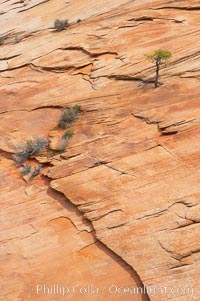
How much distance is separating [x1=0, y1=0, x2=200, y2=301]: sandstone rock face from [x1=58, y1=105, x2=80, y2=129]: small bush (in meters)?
0.19

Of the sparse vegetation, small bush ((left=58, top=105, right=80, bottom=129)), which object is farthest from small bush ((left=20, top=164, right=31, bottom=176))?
small bush ((left=58, top=105, right=80, bottom=129))

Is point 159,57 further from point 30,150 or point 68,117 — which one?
point 30,150

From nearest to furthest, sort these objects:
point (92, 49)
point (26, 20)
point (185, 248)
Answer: point (185, 248) < point (92, 49) < point (26, 20)

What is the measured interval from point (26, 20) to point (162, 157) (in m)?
14.9

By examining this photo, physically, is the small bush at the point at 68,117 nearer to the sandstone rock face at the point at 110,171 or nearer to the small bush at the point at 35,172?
the sandstone rock face at the point at 110,171

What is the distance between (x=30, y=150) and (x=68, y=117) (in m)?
1.65

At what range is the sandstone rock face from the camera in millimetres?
9062

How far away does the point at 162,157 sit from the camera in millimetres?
10789

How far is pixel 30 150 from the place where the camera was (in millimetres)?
12398

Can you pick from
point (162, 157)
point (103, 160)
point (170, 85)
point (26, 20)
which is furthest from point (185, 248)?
point (26, 20)

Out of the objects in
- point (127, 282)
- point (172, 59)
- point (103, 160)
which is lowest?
point (127, 282)

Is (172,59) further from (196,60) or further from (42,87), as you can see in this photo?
(42,87)


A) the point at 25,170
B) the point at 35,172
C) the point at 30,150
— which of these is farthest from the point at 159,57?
the point at 25,170

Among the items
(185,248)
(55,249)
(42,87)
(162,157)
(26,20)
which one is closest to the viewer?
(185,248)
